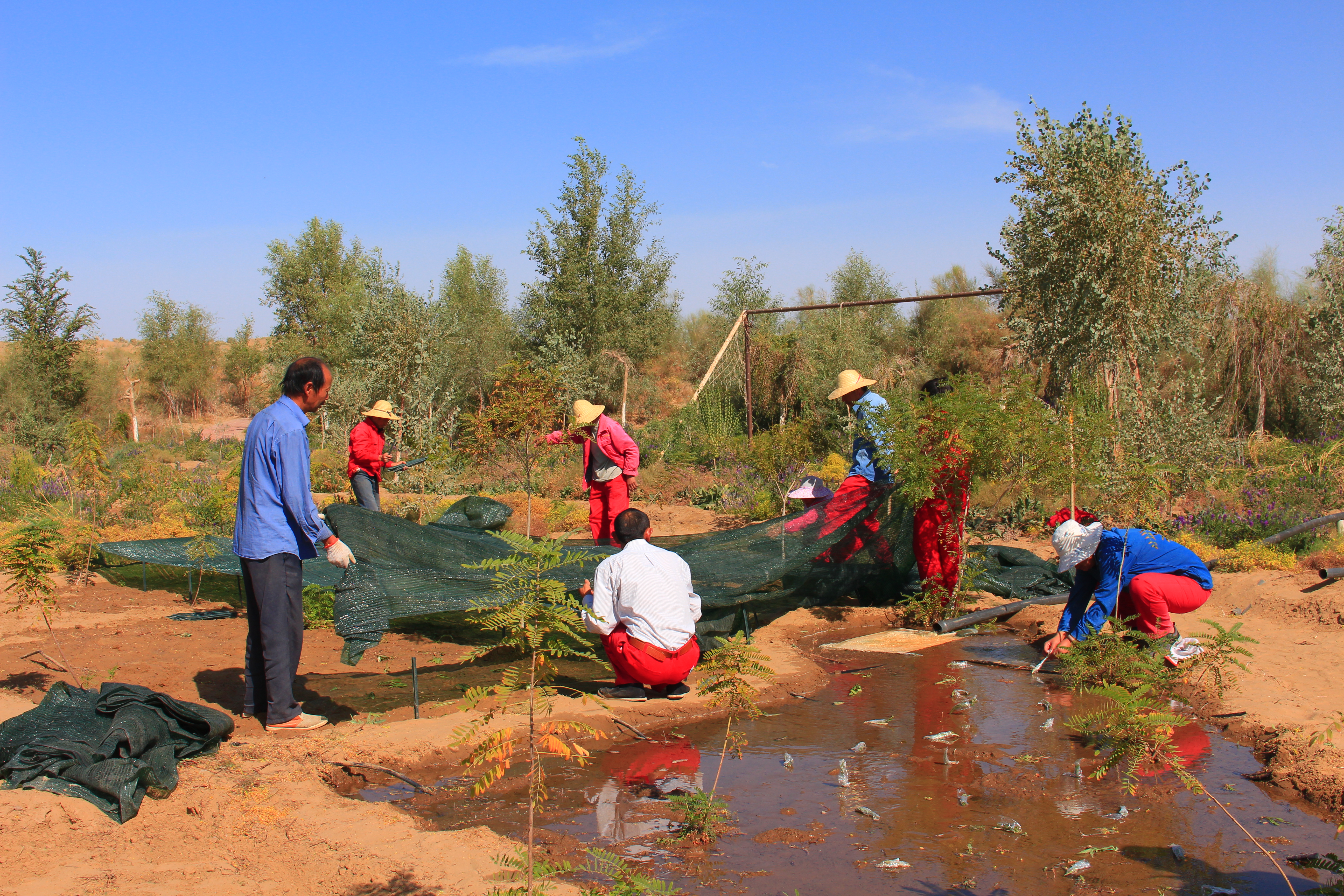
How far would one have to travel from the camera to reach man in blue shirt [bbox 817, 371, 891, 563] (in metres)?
6.81

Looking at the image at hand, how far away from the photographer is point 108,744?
360cm

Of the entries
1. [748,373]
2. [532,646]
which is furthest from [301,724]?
[748,373]

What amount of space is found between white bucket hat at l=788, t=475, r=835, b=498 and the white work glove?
12.1ft

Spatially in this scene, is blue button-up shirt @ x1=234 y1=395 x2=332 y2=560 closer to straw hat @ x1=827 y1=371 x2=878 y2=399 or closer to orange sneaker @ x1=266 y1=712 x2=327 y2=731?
orange sneaker @ x1=266 y1=712 x2=327 y2=731

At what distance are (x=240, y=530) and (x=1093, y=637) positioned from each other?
15.2ft

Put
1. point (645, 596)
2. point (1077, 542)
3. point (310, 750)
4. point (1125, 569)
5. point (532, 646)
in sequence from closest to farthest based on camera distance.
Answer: point (532, 646) < point (310, 750) < point (645, 596) < point (1077, 542) < point (1125, 569)

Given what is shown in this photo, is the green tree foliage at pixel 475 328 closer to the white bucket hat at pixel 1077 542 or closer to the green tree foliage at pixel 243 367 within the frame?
the green tree foliage at pixel 243 367

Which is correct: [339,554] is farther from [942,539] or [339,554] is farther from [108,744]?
[942,539]

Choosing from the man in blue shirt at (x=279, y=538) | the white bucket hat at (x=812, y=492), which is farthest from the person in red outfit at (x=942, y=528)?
the man in blue shirt at (x=279, y=538)

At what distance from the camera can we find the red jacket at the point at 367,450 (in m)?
8.47

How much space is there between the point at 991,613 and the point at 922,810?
3.20m

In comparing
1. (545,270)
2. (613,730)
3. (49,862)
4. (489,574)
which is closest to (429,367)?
(545,270)

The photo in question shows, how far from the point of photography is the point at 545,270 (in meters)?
21.1

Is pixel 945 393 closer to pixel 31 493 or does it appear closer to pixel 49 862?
pixel 49 862
